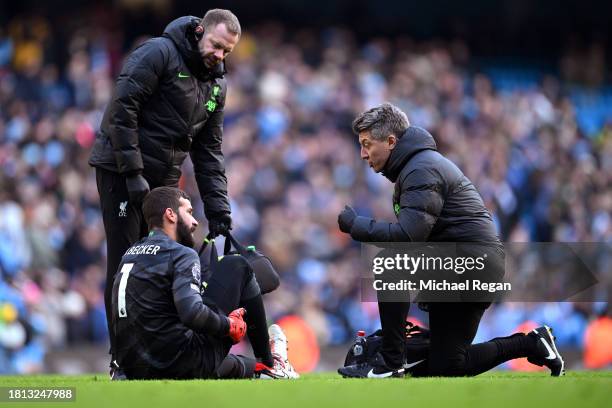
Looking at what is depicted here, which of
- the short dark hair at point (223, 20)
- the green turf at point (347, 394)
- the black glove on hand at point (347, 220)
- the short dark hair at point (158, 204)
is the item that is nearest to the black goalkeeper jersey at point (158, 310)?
the short dark hair at point (158, 204)

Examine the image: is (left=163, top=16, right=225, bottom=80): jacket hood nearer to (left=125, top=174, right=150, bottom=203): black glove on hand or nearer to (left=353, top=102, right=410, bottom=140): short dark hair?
(left=125, top=174, right=150, bottom=203): black glove on hand

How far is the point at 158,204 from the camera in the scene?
6957 mm

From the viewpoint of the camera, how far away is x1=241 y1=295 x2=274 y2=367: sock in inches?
293

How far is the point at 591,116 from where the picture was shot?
19.8 meters

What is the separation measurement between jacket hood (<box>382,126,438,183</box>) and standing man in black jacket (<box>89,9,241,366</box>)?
1249 millimetres

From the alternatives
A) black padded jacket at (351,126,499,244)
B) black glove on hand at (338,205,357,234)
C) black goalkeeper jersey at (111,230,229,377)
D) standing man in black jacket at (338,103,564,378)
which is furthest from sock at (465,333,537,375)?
black goalkeeper jersey at (111,230,229,377)

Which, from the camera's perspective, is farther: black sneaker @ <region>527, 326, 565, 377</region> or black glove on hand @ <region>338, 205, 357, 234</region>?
black sneaker @ <region>527, 326, 565, 377</region>

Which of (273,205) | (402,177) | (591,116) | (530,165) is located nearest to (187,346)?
(402,177)

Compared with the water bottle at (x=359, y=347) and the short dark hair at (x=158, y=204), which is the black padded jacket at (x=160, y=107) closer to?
the short dark hair at (x=158, y=204)

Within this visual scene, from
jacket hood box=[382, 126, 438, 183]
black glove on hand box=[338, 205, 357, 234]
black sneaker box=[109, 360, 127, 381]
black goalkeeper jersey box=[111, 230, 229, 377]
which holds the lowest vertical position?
black sneaker box=[109, 360, 127, 381]

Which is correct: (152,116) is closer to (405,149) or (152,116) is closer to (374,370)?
(405,149)

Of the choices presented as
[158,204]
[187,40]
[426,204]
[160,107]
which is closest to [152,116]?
[160,107]

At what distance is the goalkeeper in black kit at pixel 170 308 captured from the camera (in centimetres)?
667

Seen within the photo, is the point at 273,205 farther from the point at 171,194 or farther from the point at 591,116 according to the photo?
the point at 171,194
